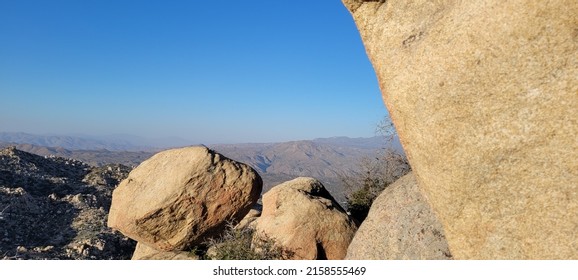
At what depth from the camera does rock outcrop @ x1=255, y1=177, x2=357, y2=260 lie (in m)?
11.9

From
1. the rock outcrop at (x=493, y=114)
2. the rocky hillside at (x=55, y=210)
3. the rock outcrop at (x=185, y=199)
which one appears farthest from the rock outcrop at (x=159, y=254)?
the rock outcrop at (x=493, y=114)

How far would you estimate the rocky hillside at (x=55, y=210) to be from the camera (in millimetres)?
20484

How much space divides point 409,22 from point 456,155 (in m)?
2.29

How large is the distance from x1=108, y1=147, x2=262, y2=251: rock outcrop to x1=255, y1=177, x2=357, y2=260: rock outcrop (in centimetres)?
137

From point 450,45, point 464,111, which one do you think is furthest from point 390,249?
point 450,45

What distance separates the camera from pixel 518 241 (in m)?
6.01

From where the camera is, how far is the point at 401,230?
930 cm

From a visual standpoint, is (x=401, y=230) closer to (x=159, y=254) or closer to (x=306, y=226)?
(x=306, y=226)

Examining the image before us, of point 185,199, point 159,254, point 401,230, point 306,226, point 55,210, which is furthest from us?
point 55,210

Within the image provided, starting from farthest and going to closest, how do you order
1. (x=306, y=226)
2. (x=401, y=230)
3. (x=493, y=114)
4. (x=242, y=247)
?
(x=242, y=247)
(x=306, y=226)
(x=401, y=230)
(x=493, y=114)

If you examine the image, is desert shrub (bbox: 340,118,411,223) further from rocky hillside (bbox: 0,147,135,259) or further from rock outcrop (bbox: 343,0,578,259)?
rocky hillside (bbox: 0,147,135,259)

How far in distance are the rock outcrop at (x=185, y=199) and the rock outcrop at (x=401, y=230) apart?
5050 millimetres

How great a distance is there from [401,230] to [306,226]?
363 centimetres

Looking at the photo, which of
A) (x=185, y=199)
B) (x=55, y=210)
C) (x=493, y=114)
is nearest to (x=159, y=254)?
(x=185, y=199)
